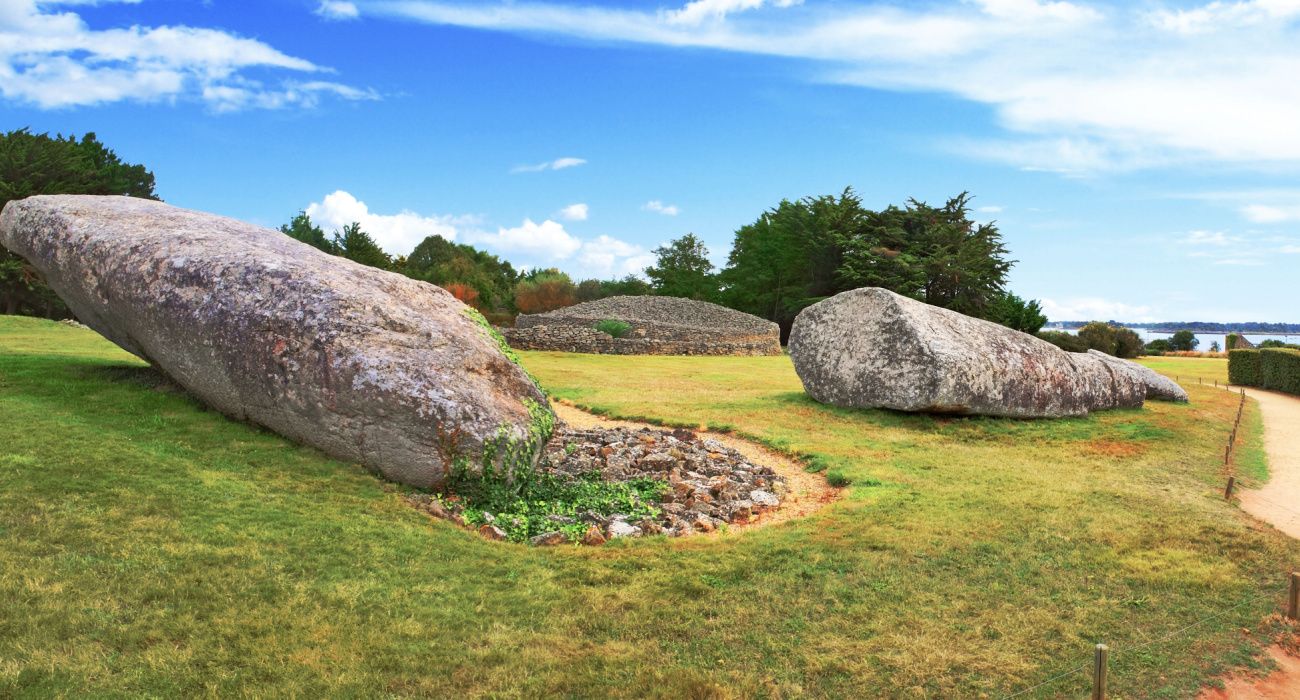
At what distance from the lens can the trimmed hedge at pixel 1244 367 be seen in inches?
1176

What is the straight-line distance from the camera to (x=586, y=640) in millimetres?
6270

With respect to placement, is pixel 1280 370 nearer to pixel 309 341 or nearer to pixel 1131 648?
pixel 1131 648

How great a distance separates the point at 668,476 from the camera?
11.5 m

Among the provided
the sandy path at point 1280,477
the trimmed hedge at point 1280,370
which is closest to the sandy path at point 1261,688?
the sandy path at point 1280,477

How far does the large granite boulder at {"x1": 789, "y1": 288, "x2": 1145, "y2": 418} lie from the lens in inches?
648

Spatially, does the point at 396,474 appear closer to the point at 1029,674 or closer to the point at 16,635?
the point at 16,635

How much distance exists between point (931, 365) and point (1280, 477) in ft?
19.2

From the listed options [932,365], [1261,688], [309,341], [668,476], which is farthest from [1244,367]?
[309,341]

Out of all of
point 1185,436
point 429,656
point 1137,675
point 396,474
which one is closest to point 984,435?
point 1185,436

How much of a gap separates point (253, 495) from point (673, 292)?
196 ft

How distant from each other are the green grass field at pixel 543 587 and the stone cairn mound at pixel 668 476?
1.98ft

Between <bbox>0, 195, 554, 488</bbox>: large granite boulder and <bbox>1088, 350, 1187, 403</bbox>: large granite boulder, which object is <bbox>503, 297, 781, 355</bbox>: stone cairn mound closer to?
<bbox>1088, 350, 1187, 403</bbox>: large granite boulder

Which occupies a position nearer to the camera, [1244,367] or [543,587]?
[543,587]

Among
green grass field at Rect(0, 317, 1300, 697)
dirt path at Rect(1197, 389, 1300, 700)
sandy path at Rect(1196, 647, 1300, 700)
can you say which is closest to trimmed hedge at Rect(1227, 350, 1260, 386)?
dirt path at Rect(1197, 389, 1300, 700)
